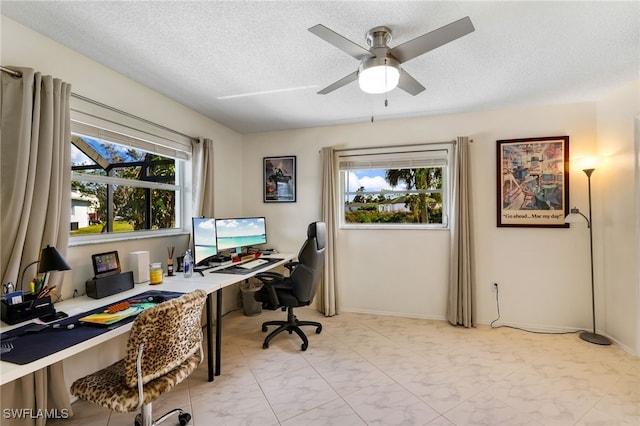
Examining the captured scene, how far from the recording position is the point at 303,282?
282 cm

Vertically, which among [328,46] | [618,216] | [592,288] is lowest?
[592,288]

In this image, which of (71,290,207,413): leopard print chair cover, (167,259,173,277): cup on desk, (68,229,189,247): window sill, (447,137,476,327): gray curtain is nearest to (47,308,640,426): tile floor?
(447,137,476,327): gray curtain

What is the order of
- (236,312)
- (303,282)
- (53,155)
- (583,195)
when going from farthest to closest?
(236,312), (583,195), (303,282), (53,155)

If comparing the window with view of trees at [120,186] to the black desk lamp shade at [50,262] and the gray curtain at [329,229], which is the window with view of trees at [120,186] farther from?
the gray curtain at [329,229]

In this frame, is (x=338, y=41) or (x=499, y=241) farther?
(x=499, y=241)

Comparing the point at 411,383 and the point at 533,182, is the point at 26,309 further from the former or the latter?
the point at 533,182

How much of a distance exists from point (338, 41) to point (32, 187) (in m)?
1.92

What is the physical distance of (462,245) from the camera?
10.8 feet

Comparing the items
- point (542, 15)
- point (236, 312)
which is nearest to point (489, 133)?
point (542, 15)

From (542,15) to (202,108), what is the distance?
9.60 feet

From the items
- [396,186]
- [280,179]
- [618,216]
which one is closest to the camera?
[618,216]

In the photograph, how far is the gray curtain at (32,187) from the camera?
66.3 inches

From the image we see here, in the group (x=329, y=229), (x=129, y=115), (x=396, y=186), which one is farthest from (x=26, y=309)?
(x=396, y=186)

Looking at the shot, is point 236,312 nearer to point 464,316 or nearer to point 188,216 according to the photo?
point 188,216
